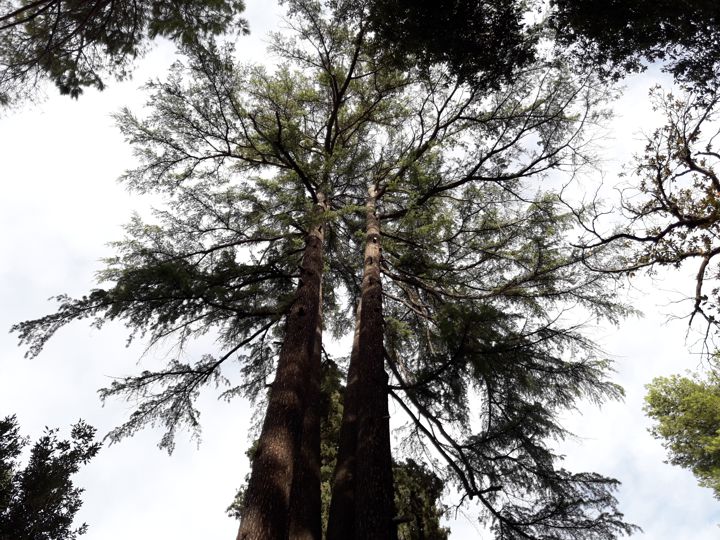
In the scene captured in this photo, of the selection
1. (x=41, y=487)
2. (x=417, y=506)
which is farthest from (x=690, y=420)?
(x=41, y=487)

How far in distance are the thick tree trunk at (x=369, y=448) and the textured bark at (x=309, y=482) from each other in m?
0.29

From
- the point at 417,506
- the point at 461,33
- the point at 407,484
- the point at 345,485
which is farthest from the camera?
the point at 417,506

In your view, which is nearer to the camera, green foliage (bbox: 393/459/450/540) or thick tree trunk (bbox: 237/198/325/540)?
thick tree trunk (bbox: 237/198/325/540)

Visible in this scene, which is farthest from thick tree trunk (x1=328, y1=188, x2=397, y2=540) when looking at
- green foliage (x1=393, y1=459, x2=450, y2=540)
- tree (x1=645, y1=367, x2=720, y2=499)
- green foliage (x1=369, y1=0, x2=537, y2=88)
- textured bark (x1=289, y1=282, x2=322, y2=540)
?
tree (x1=645, y1=367, x2=720, y2=499)

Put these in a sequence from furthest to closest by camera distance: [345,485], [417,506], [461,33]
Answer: [417,506] < [461,33] < [345,485]

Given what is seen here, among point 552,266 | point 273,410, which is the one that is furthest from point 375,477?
point 552,266

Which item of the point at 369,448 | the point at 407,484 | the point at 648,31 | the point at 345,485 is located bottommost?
the point at 345,485

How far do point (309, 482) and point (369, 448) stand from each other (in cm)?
115

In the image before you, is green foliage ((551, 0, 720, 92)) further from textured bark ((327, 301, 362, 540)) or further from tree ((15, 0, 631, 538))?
textured bark ((327, 301, 362, 540))

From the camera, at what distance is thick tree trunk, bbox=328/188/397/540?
3.45 m

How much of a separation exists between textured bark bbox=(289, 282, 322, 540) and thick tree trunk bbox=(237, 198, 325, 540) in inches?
7.2

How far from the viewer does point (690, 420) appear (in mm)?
13906

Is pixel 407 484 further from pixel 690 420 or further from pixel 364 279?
pixel 690 420

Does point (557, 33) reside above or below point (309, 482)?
above
